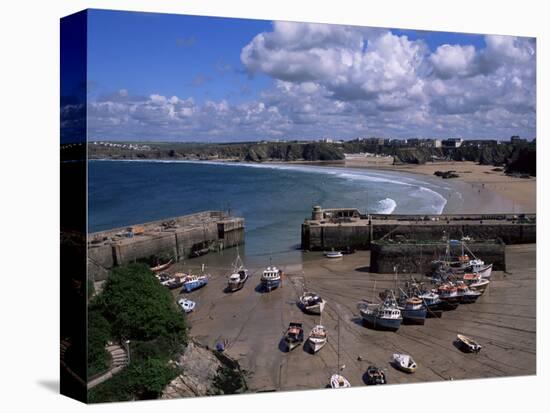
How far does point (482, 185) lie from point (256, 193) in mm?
5586

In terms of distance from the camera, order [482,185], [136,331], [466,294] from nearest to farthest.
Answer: [136,331]
[466,294]
[482,185]

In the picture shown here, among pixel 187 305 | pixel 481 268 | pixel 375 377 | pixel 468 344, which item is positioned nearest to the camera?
pixel 375 377

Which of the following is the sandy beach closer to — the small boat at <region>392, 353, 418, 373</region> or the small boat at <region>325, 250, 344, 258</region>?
the small boat at <region>325, 250, 344, 258</region>

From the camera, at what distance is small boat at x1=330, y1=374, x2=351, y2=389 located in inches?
644

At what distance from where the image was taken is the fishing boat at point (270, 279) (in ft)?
57.7

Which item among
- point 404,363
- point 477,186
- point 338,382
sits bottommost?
point 338,382

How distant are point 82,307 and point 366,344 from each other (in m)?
5.85

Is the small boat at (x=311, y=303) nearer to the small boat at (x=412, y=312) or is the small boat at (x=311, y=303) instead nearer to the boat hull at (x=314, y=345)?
the boat hull at (x=314, y=345)

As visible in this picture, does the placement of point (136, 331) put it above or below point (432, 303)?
below

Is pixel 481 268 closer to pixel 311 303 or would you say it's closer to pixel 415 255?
pixel 415 255

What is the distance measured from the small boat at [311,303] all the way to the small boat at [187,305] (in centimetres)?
222

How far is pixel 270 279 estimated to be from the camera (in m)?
17.6

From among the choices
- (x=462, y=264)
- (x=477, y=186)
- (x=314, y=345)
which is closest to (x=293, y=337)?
(x=314, y=345)

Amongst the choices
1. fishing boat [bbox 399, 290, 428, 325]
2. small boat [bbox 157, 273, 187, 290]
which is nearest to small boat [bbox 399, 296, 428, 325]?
fishing boat [bbox 399, 290, 428, 325]
